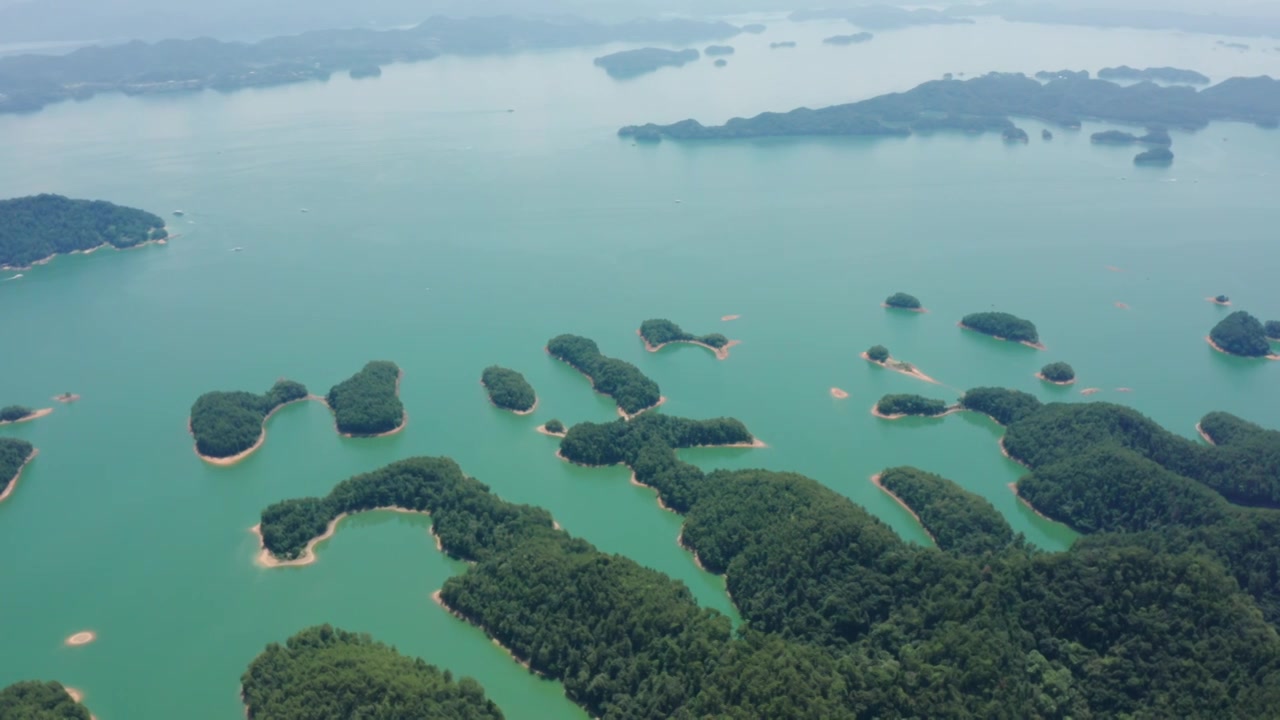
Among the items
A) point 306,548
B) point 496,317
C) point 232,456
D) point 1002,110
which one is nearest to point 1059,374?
point 496,317

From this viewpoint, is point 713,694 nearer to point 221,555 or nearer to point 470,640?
point 470,640

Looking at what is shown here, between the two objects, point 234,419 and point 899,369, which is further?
point 899,369

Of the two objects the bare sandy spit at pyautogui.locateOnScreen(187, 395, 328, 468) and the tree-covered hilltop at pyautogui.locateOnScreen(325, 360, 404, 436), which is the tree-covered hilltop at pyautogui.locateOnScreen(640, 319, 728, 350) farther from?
the bare sandy spit at pyautogui.locateOnScreen(187, 395, 328, 468)

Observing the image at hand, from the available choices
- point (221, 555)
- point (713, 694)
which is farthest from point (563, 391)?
point (713, 694)

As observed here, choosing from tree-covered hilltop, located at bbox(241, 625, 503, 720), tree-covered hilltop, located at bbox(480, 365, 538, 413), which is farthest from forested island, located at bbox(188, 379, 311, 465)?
tree-covered hilltop, located at bbox(241, 625, 503, 720)

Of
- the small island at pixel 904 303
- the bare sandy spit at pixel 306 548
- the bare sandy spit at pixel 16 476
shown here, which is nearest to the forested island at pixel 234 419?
the bare sandy spit at pixel 306 548

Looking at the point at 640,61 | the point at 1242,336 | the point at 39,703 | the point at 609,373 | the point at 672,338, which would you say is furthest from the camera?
the point at 640,61

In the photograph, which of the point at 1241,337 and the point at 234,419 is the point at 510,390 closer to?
the point at 234,419
